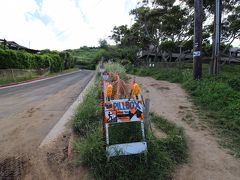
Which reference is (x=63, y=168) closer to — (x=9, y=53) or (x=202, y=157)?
(x=202, y=157)

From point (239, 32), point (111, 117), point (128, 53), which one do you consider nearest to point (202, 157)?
point (111, 117)

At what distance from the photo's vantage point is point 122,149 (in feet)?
8.80

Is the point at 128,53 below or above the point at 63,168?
above

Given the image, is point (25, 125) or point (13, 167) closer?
point (13, 167)

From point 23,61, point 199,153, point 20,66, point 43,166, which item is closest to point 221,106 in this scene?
point 199,153

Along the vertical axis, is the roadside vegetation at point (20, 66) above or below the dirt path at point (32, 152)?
above

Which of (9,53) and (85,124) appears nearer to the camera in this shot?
(85,124)

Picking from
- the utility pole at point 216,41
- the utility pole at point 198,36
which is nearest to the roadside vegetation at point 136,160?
the utility pole at point 198,36

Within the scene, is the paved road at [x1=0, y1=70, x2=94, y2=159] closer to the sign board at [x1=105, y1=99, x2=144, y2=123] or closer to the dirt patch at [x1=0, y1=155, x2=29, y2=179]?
the dirt patch at [x1=0, y1=155, x2=29, y2=179]

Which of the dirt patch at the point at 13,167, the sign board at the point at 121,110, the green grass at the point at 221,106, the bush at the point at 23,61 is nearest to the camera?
the sign board at the point at 121,110

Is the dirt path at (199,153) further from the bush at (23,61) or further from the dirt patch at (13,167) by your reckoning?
the bush at (23,61)

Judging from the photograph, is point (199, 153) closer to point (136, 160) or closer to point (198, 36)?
point (136, 160)

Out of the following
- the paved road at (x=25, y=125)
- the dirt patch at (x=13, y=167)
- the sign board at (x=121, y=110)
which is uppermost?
the sign board at (x=121, y=110)

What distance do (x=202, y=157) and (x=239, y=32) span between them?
16229mm
